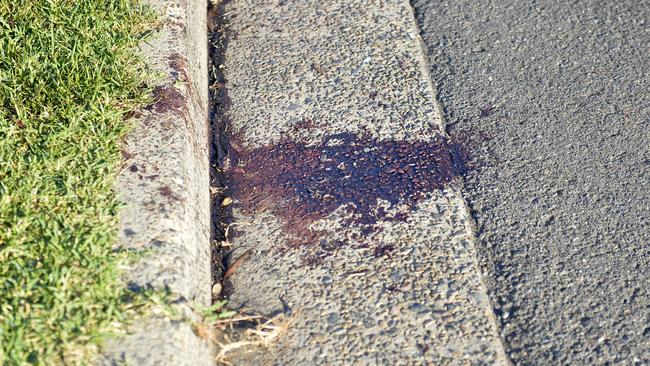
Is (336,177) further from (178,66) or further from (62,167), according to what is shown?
(62,167)

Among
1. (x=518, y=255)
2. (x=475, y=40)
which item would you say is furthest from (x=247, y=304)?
(x=475, y=40)

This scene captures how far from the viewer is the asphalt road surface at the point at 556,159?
8.35ft

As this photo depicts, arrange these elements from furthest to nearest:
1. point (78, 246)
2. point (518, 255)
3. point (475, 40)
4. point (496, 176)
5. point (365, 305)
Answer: point (475, 40) → point (496, 176) → point (518, 255) → point (365, 305) → point (78, 246)

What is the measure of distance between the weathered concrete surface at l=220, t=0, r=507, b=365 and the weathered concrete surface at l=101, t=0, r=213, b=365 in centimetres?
15

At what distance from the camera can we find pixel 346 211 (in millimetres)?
2914

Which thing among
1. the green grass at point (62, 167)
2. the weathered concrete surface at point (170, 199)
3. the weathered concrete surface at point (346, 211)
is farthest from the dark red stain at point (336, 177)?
the green grass at point (62, 167)

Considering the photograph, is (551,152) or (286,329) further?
(551,152)

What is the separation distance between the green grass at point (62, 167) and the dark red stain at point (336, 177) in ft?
1.61

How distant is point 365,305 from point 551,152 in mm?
1032

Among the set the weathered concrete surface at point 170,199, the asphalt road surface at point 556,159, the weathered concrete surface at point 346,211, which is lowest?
the asphalt road surface at point 556,159

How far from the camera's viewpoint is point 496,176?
305cm

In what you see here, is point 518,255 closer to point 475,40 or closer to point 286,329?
point 286,329

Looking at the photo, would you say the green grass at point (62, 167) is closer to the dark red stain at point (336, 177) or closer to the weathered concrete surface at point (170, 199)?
the weathered concrete surface at point (170, 199)

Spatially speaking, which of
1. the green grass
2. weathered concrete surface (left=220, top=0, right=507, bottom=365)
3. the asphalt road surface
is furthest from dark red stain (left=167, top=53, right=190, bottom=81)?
Result: the asphalt road surface
